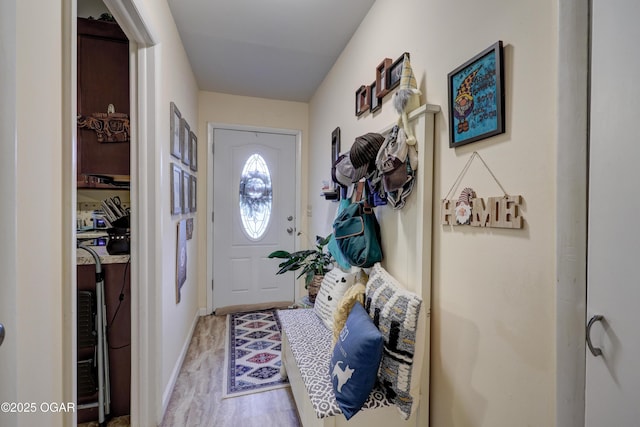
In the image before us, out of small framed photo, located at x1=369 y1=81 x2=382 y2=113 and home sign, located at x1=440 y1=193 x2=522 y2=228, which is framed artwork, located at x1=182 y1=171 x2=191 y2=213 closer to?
small framed photo, located at x1=369 y1=81 x2=382 y2=113

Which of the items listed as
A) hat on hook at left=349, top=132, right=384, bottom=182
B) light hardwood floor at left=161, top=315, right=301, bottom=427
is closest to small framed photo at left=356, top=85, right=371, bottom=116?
hat on hook at left=349, top=132, right=384, bottom=182

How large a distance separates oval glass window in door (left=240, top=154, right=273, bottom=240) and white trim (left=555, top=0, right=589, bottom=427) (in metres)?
2.95

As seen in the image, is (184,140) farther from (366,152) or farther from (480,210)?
(480,210)

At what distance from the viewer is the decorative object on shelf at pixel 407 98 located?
4.28 ft

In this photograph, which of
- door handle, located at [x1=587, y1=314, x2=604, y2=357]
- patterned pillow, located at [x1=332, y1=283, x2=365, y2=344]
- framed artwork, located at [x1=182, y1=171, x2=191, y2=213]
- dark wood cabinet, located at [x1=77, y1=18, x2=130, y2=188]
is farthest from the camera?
framed artwork, located at [x1=182, y1=171, x2=191, y2=213]

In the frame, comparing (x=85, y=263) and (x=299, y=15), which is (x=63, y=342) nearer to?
(x=85, y=263)

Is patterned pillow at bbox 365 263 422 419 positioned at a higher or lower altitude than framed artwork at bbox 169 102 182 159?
lower

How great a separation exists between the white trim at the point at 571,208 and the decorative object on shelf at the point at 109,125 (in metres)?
2.02

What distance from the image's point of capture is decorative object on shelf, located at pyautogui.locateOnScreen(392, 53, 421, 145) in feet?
4.28

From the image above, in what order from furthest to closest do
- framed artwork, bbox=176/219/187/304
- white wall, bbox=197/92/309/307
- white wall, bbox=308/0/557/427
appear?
white wall, bbox=197/92/309/307
framed artwork, bbox=176/219/187/304
white wall, bbox=308/0/557/427

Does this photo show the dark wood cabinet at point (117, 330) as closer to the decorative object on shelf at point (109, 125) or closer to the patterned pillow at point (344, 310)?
the decorative object on shelf at point (109, 125)

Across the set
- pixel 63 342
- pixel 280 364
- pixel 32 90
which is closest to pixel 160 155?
pixel 32 90

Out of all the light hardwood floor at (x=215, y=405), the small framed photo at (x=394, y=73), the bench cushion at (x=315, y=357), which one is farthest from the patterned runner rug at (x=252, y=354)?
the small framed photo at (x=394, y=73)

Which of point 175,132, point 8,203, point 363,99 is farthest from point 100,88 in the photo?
point 363,99
